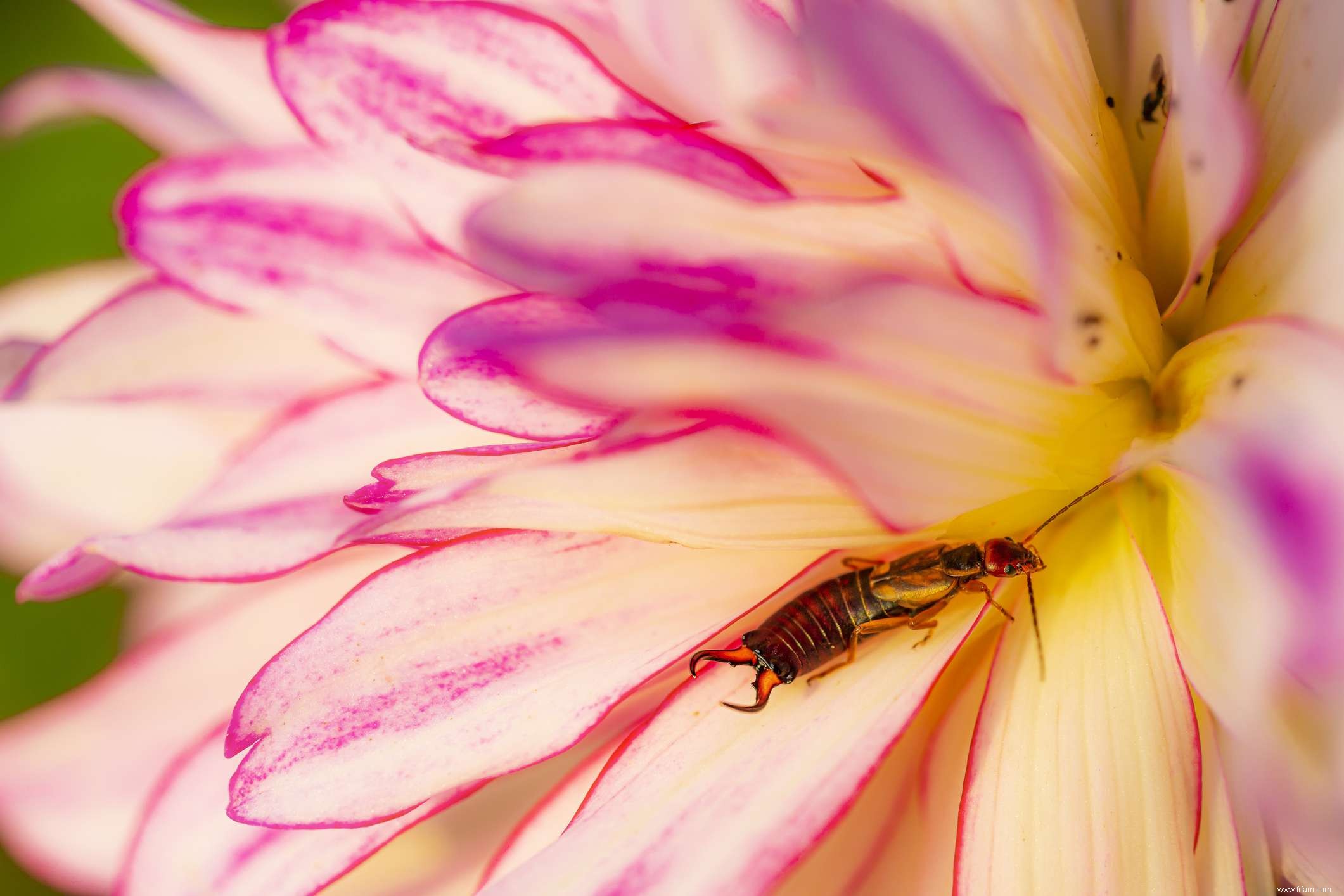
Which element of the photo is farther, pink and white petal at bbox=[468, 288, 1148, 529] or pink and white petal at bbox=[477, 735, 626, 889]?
pink and white petal at bbox=[477, 735, 626, 889]

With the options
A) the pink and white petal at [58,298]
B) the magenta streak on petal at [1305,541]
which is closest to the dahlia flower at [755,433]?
the magenta streak on petal at [1305,541]

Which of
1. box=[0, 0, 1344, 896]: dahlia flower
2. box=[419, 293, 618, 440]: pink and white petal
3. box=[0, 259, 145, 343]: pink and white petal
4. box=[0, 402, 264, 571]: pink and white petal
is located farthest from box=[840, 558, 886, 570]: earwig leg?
box=[0, 259, 145, 343]: pink and white petal

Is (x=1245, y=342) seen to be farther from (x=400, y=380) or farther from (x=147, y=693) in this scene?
(x=147, y=693)

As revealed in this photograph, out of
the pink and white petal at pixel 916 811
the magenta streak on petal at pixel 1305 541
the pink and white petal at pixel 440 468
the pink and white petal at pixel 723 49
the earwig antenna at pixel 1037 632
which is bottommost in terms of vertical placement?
the pink and white petal at pixel 916 811

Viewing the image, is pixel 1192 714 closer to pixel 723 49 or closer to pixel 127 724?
pixel 723 49

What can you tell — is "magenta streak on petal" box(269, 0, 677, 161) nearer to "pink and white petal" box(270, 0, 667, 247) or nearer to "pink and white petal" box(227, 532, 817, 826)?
"pink and white petal" box(270, 0, 667, 247)

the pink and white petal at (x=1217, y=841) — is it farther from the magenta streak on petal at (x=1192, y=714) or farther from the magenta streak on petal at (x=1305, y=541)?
the magenta streak on petal at (x=1305, y=541)

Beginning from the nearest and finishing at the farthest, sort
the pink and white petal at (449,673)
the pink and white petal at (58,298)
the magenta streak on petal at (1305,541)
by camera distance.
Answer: the magenta streak on petal at (1305,541) < the pink and white petal at (449,673) < the pink and white petal at (58,298)
